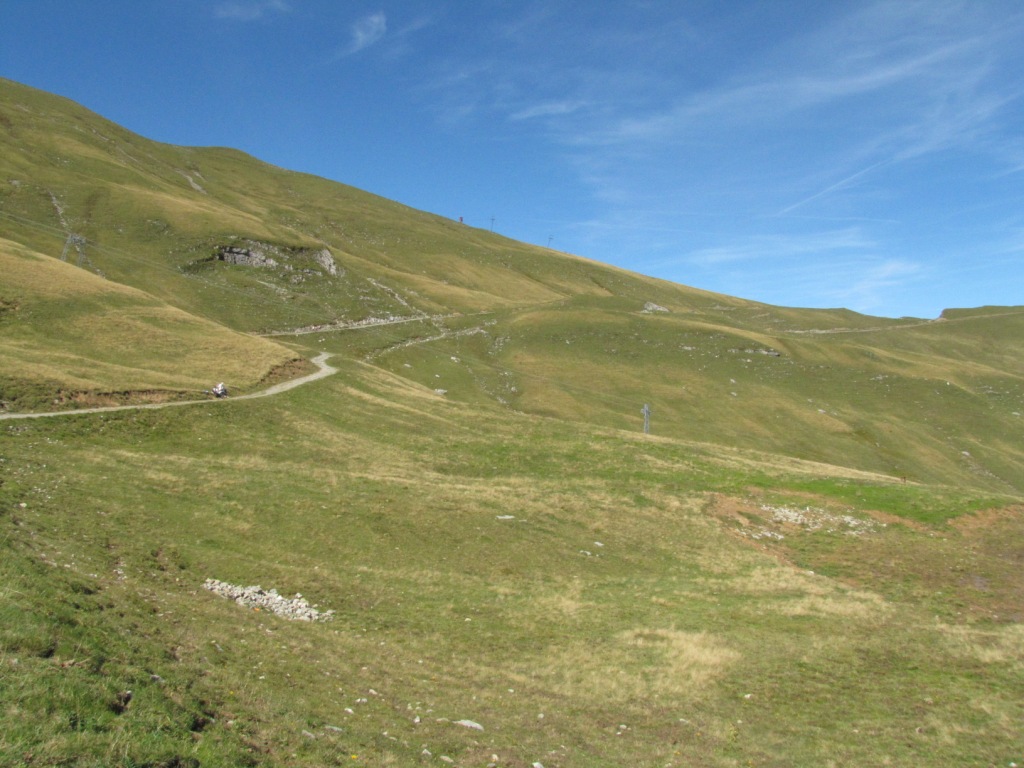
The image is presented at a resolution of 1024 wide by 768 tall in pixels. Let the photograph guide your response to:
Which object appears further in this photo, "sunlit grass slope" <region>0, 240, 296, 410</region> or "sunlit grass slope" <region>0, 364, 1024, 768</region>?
"sunlit grass slope" <region>0, 240, 296, 410</region>

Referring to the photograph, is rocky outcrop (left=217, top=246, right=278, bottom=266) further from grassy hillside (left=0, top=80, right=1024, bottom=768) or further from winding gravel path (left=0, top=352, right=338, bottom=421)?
winding gravel path (left=0, top=352, right=338, bottom=421)

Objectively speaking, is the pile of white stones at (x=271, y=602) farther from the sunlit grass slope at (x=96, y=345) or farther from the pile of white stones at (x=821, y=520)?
the pile of white stones at (x=821, y=520)

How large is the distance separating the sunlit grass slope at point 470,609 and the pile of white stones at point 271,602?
0.63 metres

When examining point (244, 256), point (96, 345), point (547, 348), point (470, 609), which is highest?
point (244, 256)

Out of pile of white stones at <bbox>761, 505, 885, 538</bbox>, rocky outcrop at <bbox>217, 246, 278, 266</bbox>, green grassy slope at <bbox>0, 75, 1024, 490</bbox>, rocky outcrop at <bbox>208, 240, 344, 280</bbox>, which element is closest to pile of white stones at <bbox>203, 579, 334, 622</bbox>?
pile of white stones at <bbox>761, 505, 885, 538</bbox>

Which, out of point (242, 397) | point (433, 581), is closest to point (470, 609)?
point (433, 581)

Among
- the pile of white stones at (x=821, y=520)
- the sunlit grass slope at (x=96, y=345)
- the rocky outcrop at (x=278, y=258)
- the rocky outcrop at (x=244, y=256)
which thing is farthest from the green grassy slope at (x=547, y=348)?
the pile of white stones at (x=821, y=520)

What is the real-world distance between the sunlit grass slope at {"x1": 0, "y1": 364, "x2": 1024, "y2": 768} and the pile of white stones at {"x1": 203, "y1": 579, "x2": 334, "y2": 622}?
631 mm

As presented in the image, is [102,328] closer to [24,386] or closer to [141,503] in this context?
[24,386]

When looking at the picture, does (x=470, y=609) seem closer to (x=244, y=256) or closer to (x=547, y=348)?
(x=547, y=348)

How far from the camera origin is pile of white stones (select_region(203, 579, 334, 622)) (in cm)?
→ 2100

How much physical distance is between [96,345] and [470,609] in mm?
45790

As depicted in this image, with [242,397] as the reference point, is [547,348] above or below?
above

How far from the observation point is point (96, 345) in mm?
52469
